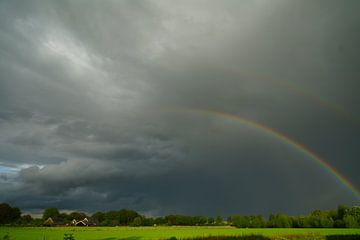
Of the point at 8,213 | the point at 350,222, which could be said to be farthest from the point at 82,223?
the point at 350,222

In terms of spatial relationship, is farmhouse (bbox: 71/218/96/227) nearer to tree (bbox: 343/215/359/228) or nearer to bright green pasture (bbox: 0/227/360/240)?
bright green pasture (bbox: 0/227/360/240)

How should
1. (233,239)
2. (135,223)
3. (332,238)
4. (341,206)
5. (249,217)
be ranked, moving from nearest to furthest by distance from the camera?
1. (233,239)
2. (332,238)
3. (341,206)
4. (249,217)
5. (135,223)

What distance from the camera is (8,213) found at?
597ft

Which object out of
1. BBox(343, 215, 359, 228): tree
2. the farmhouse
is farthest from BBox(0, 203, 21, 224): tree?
BBox(343, 215, 359, 228): tree

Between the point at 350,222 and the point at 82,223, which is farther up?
the point at 82,223

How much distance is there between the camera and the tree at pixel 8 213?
6993 inches

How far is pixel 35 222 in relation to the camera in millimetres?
165250

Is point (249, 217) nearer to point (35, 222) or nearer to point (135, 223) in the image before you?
point (135, 223)

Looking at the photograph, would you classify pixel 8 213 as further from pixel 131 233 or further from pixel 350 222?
pixel 350 222

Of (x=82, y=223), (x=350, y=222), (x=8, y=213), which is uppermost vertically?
(x=8, y=213)

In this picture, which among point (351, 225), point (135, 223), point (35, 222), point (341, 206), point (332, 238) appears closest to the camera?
point (332, 238)

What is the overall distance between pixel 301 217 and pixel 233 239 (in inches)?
4325

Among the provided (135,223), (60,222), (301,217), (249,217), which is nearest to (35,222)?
(60,222)

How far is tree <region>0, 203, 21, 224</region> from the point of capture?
178 m
